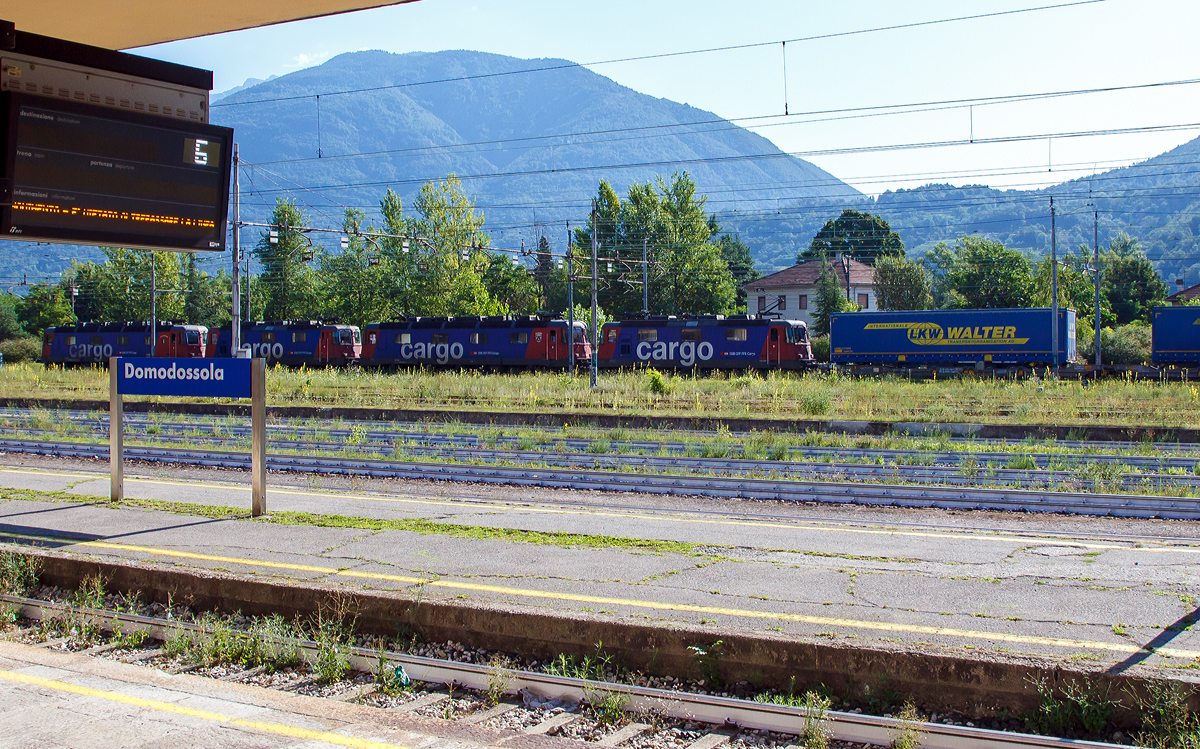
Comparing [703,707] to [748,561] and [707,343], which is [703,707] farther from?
[707,343]

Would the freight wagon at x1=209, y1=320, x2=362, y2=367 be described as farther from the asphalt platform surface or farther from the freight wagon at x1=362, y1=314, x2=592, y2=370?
the asphalt platform surface

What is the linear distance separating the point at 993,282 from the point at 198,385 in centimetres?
7095

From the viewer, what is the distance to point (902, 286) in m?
73.6

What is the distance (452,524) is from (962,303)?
71336mm

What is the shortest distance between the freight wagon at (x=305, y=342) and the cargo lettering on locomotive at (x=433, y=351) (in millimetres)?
4019

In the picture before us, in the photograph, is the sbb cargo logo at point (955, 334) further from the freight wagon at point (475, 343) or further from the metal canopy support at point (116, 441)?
the metal canopy support at point (116, 441)

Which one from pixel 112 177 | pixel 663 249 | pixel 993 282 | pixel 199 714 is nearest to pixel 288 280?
pixel 663 249

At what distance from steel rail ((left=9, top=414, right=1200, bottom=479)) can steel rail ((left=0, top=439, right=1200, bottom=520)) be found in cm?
223

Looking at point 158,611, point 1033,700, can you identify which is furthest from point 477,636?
point 1033,700

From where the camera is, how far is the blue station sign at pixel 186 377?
1038cm

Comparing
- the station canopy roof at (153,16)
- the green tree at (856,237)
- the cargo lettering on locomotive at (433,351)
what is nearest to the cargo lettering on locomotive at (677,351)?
the cargo lettering on locomotive at (433,351)

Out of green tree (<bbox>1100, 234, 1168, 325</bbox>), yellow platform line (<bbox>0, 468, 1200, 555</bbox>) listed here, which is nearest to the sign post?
yellow platform line (<bbox>0, 468, 1200, 555</bbox>)

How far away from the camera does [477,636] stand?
20.2ft

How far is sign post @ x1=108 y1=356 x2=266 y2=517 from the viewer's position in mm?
10172
